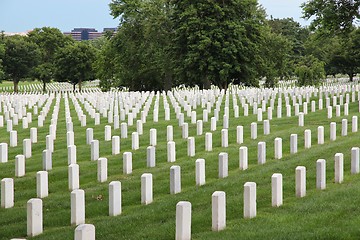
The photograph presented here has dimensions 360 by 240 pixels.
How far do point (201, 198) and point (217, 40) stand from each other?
117 ft

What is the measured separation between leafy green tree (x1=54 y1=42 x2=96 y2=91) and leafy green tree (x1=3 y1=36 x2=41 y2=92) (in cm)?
414

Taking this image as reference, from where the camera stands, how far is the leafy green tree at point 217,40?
1738 inches

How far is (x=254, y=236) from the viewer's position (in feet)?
24.2

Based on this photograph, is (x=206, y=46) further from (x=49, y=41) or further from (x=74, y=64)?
(x=49, y=41)

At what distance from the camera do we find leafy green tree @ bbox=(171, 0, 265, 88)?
145ft

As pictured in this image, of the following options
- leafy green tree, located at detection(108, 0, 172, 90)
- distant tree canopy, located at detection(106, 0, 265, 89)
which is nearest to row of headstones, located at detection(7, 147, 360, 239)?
distant tree canopy, located at detection(106, 0, 265, 89)

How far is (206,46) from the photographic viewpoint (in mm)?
44062

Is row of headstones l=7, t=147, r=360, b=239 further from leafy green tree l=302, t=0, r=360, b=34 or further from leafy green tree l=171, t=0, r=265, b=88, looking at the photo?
leafy green tree l=171, t=0, r=265, b=88

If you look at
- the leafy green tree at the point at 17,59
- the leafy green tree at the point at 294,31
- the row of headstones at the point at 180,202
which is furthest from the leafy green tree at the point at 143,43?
the row of headstones at the point at 180,202

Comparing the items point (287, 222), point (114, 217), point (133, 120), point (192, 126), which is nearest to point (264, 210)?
point (287, 222)

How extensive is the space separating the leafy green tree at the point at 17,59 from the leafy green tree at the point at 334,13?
2022 inches

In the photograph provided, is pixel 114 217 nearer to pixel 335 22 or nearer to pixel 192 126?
pixel 192 126

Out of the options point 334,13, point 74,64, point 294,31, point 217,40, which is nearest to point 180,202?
point 334,13

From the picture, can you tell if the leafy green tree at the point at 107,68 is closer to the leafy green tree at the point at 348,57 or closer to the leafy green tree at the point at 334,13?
the leafy green tree at the point at 348,57
